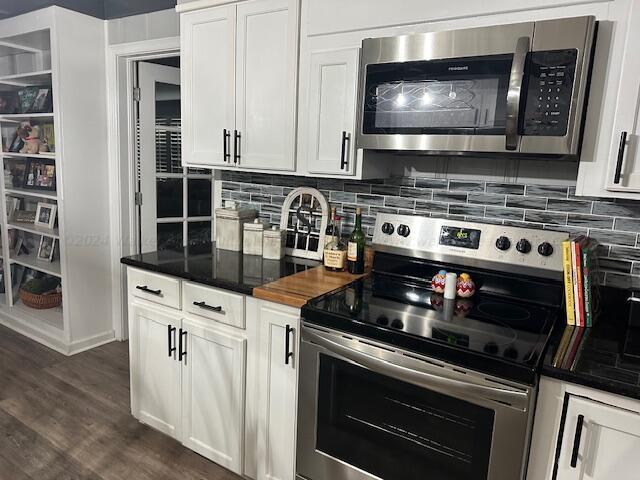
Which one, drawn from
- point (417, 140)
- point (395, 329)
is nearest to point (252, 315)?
point (395, 329)

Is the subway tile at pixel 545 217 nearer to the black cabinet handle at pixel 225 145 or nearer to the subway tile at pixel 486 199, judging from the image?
the subway tile at pixel 486 199

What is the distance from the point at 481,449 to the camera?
4.42 ft

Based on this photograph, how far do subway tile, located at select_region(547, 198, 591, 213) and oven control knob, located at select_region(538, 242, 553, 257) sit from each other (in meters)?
0.18

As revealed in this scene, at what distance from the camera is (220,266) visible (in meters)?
2.13

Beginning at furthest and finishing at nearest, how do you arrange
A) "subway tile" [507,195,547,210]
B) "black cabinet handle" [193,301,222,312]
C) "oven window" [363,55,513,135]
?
"black cabinet handle" [193,301,222,312], "subway tile" [507,195,547,210], "oven window" [363,55,513,135]

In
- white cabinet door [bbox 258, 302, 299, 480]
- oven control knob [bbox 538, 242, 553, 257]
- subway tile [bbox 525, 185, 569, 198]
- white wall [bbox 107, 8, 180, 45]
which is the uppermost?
white wall [bbox 107, 8, 180, 45]

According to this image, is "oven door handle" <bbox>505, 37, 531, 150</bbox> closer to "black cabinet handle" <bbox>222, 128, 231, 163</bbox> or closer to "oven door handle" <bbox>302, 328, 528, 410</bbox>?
"oven door handle" <bbox>302, 328, 528, 410</bbox>

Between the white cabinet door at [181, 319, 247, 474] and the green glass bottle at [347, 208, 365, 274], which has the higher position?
the green glass bottle at [347, 208, 365, 274]

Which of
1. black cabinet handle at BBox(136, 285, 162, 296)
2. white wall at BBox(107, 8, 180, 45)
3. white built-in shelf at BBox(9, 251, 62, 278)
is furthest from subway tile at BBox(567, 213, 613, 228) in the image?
white built-in shelf at BBox(9, 251, 62, 278)

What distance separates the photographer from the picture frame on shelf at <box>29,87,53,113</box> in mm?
3271

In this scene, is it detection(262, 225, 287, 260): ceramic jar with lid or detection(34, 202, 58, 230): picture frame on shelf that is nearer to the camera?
detection(262, 225, 287, 260): ceramic jar with lid

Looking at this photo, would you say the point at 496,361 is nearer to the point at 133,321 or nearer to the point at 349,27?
the point at 349,27

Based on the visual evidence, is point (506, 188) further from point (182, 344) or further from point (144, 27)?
point (144, 27)

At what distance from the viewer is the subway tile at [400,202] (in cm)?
213
